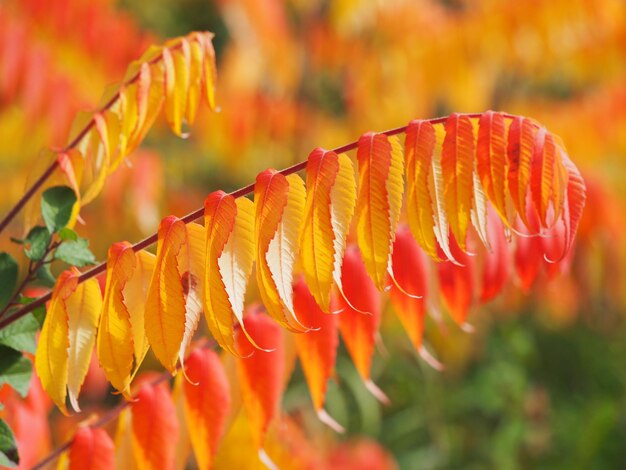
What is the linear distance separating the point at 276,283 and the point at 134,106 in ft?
1.42

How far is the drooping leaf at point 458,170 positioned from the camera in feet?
2.51

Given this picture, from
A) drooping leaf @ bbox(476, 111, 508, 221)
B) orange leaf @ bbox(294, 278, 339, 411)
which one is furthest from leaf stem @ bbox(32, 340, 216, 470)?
drooping leaf @ bbox(476, 111, 508, 221)

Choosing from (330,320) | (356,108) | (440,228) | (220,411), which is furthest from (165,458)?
(356,108)

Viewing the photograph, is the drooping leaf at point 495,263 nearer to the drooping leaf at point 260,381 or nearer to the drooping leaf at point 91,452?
the drooping leaf at point 260,381

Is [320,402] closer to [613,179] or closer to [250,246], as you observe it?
[250,246]

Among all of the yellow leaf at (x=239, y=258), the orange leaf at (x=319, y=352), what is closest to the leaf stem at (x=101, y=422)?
the orange leaf at (x=319, y=352)

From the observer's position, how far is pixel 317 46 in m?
3.90

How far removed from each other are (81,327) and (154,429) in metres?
0.16

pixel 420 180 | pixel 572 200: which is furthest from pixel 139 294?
pixel 572 200

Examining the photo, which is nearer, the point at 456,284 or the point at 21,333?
the point at 21,333

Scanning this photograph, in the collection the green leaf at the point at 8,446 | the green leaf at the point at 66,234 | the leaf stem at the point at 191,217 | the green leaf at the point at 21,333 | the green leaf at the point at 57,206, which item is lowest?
the green leaf at the point at 8,446

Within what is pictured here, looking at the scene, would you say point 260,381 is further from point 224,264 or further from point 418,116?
point 418,116

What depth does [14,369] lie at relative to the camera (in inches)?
36.0

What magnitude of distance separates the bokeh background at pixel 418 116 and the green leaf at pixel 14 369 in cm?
156
